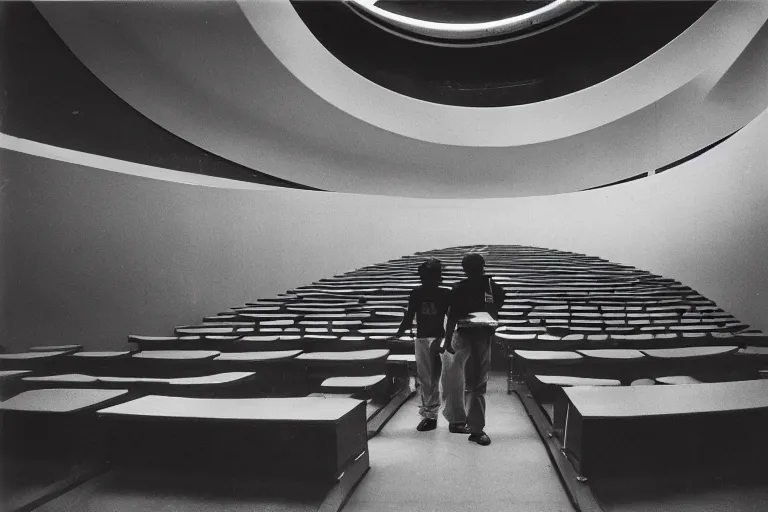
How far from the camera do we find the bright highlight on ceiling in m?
9.97

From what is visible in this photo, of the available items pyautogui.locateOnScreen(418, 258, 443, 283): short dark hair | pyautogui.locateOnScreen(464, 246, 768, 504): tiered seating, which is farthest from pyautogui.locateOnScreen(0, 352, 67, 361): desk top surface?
pyautogui.locateOnScreen(464, 246, 768, 504): tiered seating

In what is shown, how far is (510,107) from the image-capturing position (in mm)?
10633

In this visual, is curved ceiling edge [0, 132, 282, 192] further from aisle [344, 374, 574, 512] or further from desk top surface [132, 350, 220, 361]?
aisle [344, 374, 574, 512]

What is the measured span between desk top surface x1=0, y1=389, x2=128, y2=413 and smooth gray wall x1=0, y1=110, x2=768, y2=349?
1440 mm

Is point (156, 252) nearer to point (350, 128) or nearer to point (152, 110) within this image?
point (152, 110)

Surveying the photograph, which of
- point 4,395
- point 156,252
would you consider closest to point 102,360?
point 4,395

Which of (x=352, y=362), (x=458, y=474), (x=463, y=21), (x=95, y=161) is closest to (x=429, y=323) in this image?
(x=352, y=362)

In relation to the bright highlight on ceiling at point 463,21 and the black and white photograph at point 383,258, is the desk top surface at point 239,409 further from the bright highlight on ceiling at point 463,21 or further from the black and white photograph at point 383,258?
the bright highlight on ceiling at point 463,21

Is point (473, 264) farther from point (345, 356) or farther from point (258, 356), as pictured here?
point (258, 356)

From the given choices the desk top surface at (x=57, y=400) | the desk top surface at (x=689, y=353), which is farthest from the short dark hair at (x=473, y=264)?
the desk top surface at (x=57, y=400)

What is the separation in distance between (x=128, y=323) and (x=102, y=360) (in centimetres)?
143

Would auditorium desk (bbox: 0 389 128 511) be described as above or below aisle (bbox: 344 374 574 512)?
above

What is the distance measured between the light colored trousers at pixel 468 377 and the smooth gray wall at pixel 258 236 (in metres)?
2.48

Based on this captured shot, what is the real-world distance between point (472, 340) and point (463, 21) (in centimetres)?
1013
